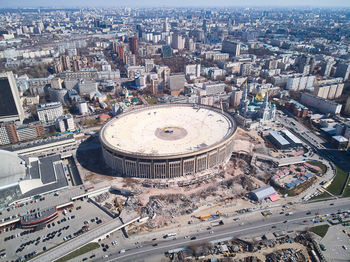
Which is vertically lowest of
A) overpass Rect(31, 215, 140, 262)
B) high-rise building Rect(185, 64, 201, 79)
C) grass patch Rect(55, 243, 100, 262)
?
grass patch Rect(55, 243, 100, 262)

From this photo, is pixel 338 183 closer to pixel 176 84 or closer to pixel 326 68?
pixel 176 84

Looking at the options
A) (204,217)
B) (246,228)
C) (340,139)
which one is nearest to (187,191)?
(204,217)

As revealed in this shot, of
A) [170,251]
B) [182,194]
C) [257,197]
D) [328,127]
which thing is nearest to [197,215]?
[182,194]

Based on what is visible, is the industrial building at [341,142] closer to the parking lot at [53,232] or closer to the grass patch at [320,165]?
the grass patch at [320,165]

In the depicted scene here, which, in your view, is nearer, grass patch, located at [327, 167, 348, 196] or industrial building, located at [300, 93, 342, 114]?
grass patch, located at [327, 167, 348, 196]

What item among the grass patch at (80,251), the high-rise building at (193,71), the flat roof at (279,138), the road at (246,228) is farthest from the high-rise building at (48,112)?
the flat roof at (279,138)

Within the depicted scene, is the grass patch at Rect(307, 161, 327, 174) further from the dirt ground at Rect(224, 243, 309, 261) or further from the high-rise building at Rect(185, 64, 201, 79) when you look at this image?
the high-rise building at Rect(185, 64, 201, 79)

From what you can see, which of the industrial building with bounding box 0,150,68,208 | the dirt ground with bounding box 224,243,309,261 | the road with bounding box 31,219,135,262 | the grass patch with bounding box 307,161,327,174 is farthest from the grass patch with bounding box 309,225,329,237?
the industrial building with bounding box 0,150,68,208

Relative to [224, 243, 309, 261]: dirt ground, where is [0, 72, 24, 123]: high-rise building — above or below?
above
